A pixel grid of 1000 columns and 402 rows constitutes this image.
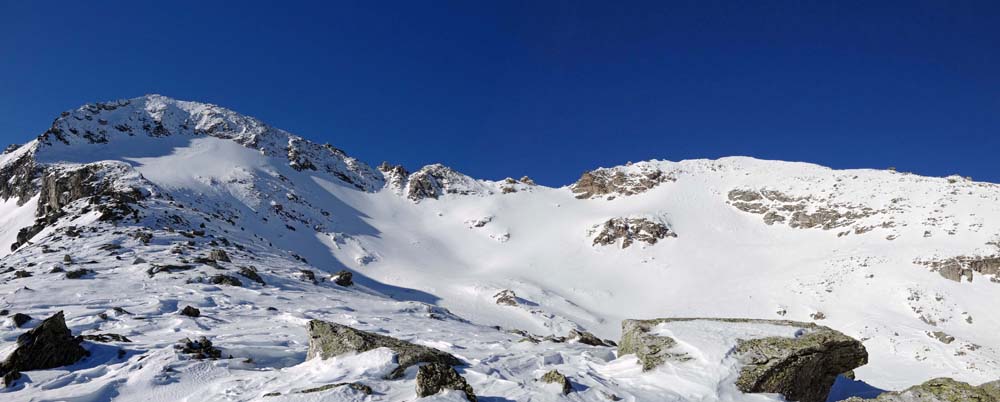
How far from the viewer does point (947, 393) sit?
666cm

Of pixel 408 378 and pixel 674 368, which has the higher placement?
pixel 674 368

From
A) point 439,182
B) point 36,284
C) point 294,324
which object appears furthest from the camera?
point 439,182

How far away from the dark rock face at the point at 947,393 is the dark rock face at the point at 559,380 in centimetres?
465

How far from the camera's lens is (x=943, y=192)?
198 ft

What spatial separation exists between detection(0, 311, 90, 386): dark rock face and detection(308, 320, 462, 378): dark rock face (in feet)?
14.7

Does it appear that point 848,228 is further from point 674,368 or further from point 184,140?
point 184,140

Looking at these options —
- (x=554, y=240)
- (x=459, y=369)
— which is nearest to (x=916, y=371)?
(x=459, y=369)

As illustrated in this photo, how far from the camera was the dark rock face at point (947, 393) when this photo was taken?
256 inches

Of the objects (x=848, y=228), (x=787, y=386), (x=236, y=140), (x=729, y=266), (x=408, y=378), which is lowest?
(x=408, y=378)

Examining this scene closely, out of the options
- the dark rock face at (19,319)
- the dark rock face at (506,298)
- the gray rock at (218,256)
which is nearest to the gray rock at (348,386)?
the dark rock face at (19,319)

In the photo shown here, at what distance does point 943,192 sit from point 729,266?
2948 centimetres

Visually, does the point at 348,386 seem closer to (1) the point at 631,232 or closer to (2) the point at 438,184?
(1) the point at 631,232

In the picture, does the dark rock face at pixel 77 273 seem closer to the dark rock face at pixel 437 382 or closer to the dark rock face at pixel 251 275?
the dark rock face at pixel 251 275

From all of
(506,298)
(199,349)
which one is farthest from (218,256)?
(506,298)
